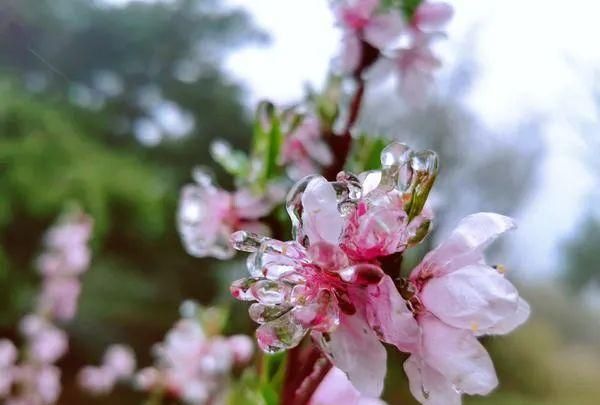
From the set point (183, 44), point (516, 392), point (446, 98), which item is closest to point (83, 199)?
point (183, 44)

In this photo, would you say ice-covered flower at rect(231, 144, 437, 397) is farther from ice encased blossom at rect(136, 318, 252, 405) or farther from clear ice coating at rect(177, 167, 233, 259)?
ice encased blossom at rect(136, 318, 252, 405)

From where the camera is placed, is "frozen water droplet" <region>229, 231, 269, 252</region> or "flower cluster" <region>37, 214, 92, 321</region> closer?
"frozen water droplet" <region>229, 231, 269, 252</region>

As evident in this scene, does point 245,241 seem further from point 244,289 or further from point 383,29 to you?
point 383,29

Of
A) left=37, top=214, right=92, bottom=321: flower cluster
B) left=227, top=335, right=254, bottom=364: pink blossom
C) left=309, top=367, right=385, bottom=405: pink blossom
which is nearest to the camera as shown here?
left=309, top=367, right=385, bottom=405: pink blossom

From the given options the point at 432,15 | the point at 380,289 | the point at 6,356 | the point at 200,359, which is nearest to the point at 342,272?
the point at 380,289

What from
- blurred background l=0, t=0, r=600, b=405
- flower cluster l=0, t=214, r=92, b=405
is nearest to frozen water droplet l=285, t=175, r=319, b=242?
blurred background l=0, t=0, r=600, b=405

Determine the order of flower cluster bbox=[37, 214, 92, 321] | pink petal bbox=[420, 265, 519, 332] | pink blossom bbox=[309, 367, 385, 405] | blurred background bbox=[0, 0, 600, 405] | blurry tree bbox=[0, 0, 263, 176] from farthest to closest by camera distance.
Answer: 1. blurry tree bbox=[0, 0, 263, 176]
2. flower cluster bbox=[37, 214, 92, 321]
3. blurred background bbox=[0, 0, 600, 405]
4. pink blossom bbox=[309, 367, 385, 405]
5. pink petal bbox=[420, 265, 519, 332]
